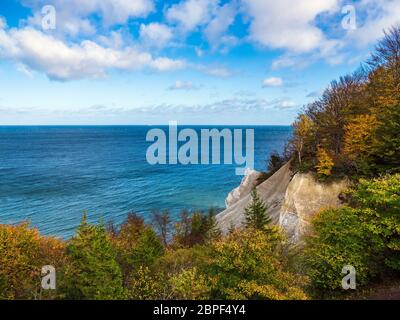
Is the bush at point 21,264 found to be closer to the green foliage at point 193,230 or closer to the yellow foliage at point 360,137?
the green foliage at point 193,230

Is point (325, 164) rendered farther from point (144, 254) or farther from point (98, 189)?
point (98, 189)

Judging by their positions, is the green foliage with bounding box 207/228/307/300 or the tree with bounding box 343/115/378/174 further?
the tree with bounding box 343/115/378/174

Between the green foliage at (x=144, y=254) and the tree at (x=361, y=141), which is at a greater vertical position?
the tree at (x=361, y=141)

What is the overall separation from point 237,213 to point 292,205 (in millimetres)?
A: 14504

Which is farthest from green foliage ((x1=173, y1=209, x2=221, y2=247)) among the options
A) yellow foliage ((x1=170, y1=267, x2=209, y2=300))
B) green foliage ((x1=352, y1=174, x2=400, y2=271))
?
yellow foliage ((x1=170, y1=267, x2=209, y2=300))

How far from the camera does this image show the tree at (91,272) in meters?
20.7

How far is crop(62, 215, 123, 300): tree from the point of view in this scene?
20719 mm

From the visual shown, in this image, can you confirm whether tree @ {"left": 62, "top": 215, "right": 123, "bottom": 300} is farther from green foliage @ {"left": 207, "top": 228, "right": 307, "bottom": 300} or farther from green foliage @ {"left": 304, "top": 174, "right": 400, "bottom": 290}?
green foliage @ {"left": 304, "top": 174, "right": 400, "bottom": 290}

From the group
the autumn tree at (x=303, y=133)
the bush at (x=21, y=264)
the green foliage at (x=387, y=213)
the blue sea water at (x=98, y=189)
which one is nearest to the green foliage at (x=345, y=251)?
the green foliage at (x=387, y=213)

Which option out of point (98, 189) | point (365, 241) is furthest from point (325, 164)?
point (98, 189)

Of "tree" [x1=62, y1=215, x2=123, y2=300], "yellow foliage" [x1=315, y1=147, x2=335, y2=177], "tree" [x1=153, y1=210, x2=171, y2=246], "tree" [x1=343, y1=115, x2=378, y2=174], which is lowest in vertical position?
"tree" [x1=153, y1=210, x2=171, y2=246]

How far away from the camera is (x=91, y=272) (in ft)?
73.5

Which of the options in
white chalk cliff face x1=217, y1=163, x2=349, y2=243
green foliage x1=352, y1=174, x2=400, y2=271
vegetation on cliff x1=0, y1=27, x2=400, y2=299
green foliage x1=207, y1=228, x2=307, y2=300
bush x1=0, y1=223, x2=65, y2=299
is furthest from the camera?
white chalk cliff face x1=217, y1=163, x2=349, y2=243
